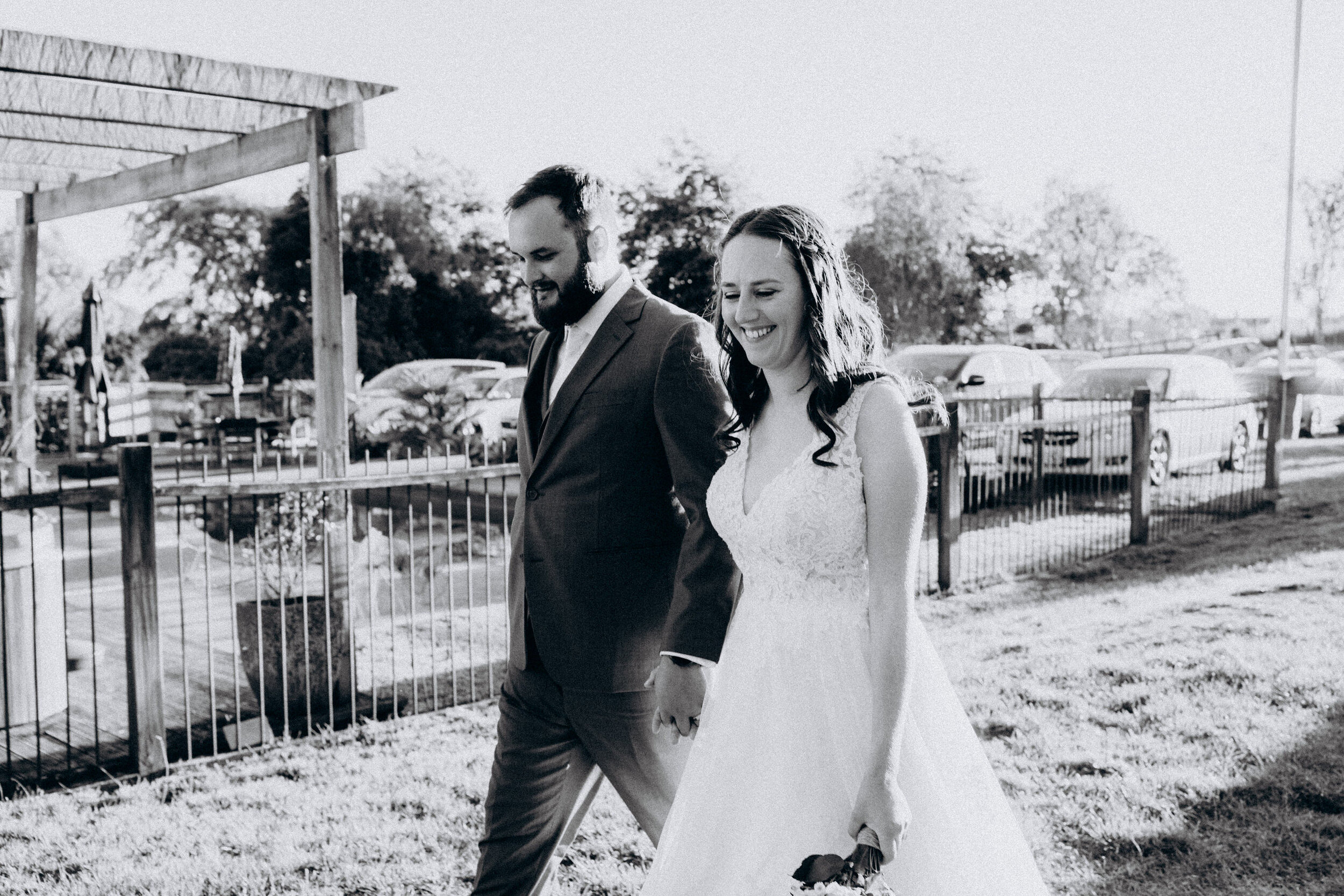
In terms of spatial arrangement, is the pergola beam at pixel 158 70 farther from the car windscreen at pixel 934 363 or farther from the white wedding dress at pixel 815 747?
the car windscreen at pixel 934 363

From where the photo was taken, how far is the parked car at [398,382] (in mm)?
17125

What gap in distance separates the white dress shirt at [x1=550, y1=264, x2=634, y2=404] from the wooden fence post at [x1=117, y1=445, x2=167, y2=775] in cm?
256

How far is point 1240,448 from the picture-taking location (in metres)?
15.2

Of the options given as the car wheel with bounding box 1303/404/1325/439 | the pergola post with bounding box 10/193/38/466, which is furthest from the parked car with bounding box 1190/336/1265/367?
the pergola post with bounding box 10/193/38/466

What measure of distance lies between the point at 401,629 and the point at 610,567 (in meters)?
5.21

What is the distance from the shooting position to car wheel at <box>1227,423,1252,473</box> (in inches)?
572

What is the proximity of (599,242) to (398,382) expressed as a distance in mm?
19346

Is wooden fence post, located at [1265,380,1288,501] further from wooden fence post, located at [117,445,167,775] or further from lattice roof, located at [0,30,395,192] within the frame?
wooden fence post, located at [117,445,167,775]

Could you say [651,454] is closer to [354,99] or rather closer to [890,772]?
[890,772]

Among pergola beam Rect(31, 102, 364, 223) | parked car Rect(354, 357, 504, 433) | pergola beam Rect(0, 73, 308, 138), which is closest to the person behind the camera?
pergola beam Rect(0, 73, 308, 138)

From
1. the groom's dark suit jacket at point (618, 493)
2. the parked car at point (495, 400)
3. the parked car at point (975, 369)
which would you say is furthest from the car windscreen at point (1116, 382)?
the groom's dark suit jacket at point (618, 493)

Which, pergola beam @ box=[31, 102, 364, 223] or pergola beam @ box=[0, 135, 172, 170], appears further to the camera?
pergola beam @ box=[0, 135, 172, 170]

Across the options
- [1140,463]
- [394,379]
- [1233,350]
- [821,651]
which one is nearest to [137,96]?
[821,651]

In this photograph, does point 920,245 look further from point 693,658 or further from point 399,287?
point 693,658
